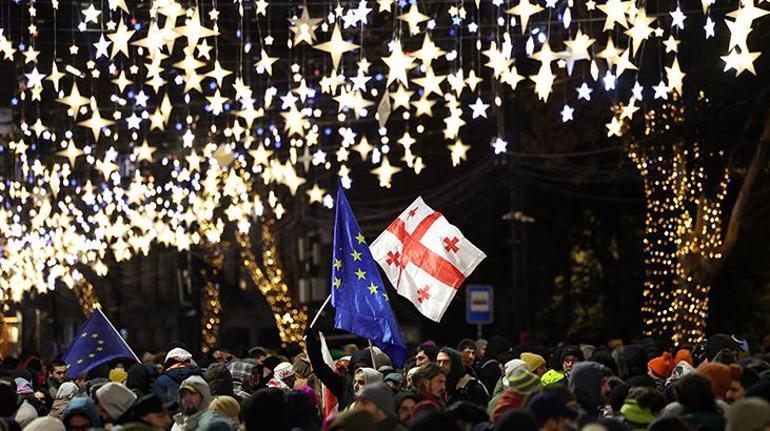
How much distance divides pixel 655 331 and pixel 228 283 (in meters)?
24.1

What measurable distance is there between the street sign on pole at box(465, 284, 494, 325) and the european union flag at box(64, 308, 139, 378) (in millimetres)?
11118

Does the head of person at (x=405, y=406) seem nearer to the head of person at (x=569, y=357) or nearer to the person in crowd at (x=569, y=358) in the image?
the person in crowd at (x=569, y=358)

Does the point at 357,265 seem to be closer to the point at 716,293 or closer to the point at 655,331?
the point at 655,331

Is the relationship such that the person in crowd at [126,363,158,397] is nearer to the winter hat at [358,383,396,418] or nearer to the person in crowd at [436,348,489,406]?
the person in crowd at [436,348,489,406]

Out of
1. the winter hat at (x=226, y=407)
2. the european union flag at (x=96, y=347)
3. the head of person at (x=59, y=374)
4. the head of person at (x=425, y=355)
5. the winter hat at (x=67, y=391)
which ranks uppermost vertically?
the european union flag at (x=96, y=347)

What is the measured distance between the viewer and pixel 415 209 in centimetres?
1780

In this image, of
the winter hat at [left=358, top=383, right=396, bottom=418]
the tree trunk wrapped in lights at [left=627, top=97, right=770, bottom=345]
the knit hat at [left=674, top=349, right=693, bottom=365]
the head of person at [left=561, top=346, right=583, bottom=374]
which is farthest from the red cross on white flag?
the tree trunk wrapped in lights at [left=627, top=97, right=770, bottom=345]

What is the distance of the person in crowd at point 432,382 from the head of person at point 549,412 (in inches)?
109

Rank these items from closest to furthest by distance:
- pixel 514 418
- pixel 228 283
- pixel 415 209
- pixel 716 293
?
pixel 514 418
pixel 415 209
pixel 716 293
pixel 228 283

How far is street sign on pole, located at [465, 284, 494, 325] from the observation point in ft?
97.6

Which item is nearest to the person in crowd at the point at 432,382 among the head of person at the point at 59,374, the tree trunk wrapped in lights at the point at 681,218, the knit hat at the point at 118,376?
the knit hat at the point at 118,376

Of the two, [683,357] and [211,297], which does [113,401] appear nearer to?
[683,357]

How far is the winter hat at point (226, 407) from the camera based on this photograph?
40.9 ft

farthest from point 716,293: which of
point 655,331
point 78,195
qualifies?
point 78,195
